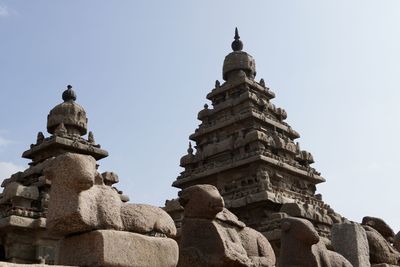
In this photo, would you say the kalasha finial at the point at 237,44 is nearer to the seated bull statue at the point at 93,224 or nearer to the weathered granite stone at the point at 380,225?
the weathered granite stone at the point at 380,225

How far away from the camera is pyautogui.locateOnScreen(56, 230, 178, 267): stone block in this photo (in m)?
4.54

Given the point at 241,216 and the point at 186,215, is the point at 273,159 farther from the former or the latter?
the point at 186,215

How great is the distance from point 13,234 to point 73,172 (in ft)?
49.7

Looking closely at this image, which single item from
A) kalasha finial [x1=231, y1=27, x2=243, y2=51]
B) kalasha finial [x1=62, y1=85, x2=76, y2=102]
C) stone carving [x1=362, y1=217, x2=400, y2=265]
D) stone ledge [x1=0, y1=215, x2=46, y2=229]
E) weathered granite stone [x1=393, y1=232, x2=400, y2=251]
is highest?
kalasha finial [x1=231, y1=27, x2=243, y2=51]

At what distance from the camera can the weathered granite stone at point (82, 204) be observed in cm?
461

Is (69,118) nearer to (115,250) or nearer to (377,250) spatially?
(377,250)

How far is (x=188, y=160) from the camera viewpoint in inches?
1013

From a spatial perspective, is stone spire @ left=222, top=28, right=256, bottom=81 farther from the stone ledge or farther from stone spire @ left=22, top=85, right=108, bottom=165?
the stone ledge

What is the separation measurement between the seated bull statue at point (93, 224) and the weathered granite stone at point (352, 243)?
4.73 meters

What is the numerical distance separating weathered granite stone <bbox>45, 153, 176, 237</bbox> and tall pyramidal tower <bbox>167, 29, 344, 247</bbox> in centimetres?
1494

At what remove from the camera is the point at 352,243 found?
8875mm

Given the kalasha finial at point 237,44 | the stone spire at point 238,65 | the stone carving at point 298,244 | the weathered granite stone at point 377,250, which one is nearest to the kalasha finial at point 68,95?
the stone spire at point 238,65

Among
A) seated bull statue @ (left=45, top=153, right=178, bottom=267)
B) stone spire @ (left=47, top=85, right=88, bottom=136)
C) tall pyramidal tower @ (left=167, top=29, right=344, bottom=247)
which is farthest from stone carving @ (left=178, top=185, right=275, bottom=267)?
stone spire @ (left=47, top=85, right=88, bottom=136)

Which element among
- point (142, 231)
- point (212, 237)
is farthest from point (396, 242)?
point (142, 231)
